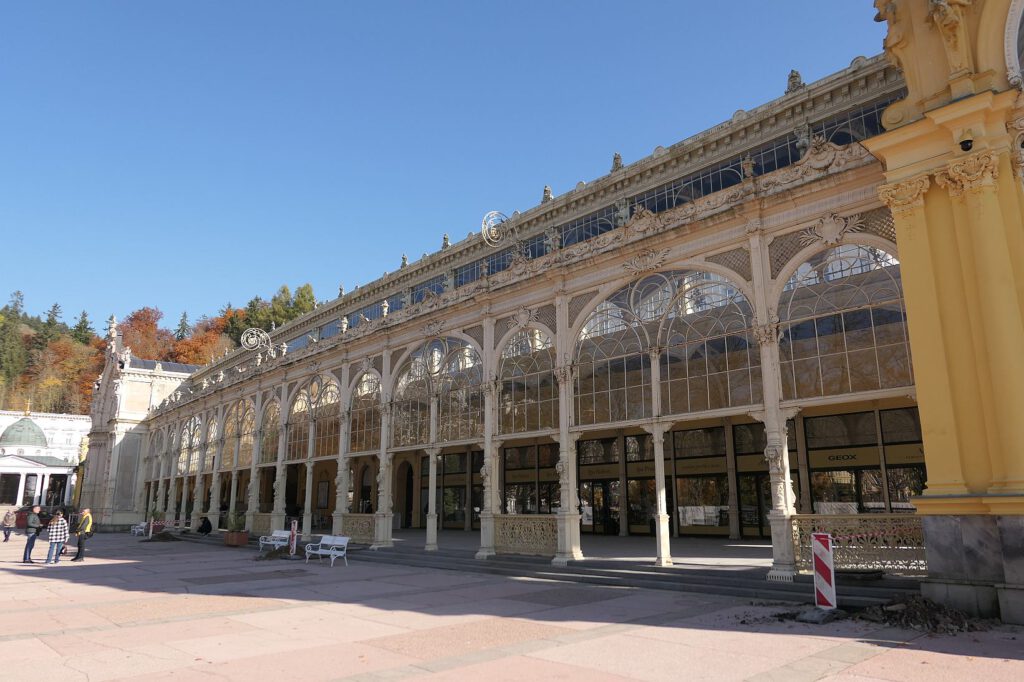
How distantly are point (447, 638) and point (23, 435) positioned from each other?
102 meters

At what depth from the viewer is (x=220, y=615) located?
1088 centimetres

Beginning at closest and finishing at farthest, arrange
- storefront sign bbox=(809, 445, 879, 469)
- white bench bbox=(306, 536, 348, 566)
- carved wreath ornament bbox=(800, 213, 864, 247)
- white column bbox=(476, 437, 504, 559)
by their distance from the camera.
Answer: carved wreath ornament bbox=(800, 213, 864, 247) → white column bbox=(476, 437, 504, 559) → white bench bbox=(306, 536, 348, 566) → storefront sign bbox=(809, 445, 879, 469)

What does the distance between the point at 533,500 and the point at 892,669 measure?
23922 mm

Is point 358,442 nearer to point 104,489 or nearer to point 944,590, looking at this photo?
point 944,590

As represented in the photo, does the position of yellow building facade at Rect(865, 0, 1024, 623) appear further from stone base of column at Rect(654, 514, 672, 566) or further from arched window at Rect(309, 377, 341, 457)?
arched window at Rect(309, 377, 341, 457)

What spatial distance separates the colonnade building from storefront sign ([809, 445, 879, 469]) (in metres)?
0.07

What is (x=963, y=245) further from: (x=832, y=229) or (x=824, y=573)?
(x=824, y=573)

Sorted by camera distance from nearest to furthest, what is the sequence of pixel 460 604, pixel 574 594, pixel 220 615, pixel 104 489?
pixel 220 615 < pixel 460 604 < pixel 574 594 < pixel 104 489

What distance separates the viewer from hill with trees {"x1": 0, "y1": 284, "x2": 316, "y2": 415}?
274ft

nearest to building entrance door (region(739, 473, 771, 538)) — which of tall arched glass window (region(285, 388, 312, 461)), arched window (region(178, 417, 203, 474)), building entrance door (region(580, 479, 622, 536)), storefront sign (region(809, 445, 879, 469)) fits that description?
storefront sign (region(809, 445, 879, 469))

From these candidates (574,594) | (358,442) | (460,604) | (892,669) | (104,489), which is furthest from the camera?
(104,489)

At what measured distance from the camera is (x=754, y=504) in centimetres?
2320

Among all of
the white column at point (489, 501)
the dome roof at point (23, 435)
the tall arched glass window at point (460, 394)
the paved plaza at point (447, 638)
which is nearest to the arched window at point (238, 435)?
the tall arched glass window at point (460, 394)

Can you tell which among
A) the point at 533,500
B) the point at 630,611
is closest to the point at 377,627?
the point at 630,611
